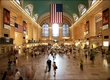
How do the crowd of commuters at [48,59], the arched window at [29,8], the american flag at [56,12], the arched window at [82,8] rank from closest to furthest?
the crowd of commuters at [48,59] < the american flag at [56,12] < the arched window at [29,8] < the arched window at [82,8]

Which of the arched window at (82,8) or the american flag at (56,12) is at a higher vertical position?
the arched window at (82,8)

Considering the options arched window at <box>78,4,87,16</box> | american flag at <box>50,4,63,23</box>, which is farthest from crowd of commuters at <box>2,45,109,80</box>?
arched window at <box>78,4,87,16</box>

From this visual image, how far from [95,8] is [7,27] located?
1845cm

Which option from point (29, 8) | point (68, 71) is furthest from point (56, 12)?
point (68, 71)

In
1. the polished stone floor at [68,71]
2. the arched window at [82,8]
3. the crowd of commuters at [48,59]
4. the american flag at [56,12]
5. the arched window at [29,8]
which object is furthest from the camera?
the arched window at [82,8]

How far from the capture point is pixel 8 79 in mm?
6098

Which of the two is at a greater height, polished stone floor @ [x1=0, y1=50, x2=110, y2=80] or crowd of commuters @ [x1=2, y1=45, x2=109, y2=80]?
crowd of commuters @ [x1=2, y1=45, x2=109, y2=80]

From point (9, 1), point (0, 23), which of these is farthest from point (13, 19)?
point (0, 23)

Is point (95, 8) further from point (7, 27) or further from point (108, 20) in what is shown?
point (7, 27)

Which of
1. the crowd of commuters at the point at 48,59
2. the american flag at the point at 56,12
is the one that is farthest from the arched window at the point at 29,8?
the crowd of commuters at the point at 48,59

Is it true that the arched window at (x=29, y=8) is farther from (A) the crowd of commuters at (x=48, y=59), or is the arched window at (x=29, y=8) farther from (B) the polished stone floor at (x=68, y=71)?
(B) the polished stone floor at (x=68, y=71)

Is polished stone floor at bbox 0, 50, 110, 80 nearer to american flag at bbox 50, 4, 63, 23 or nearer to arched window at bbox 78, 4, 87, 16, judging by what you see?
american flag at bbox 50, 4, 63, 23

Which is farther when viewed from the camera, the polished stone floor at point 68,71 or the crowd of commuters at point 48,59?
the polished stone floor at point 68,71

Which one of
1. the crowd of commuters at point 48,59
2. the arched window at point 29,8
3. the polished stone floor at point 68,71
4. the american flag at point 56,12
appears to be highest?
the arched window at point 29,8
